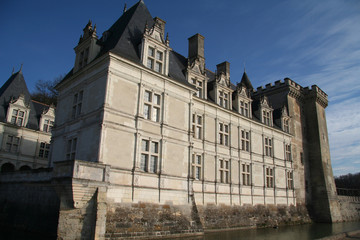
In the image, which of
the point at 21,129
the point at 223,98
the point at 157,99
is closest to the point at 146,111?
the point at 157,99

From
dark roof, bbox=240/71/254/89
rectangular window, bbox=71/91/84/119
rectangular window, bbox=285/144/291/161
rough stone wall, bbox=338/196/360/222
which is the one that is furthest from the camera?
dark roof, bbox=240/71/254/89

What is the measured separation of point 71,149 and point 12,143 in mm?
13802

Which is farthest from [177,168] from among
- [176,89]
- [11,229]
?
[11,229]

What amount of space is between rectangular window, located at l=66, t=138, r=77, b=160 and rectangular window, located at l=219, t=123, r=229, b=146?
36.8 feet

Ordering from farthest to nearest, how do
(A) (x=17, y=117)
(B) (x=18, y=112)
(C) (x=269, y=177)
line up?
1. (B) (x=18, y=112)
2. (A) (x=17, y=117)
3. (C) (x=269, y=177)

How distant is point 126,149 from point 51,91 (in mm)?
34202

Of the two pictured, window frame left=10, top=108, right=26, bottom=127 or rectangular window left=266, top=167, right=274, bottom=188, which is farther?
window frame left=10, top=108, right=26, bottom=127

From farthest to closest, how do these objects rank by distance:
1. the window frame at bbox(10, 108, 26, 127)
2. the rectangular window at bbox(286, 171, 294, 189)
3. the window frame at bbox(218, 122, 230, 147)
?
1. the rectangular window at bbox(286, 171, 294, 189)
2. the window frame at bbox(10, 108, 26, 127)
3. the window frame at bbox(218, 122, 230, 147)

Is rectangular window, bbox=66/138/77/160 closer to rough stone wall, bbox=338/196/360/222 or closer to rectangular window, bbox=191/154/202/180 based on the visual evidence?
rectangular window, bbox=191/154/202/180

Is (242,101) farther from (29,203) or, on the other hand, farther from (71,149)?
(29,203)

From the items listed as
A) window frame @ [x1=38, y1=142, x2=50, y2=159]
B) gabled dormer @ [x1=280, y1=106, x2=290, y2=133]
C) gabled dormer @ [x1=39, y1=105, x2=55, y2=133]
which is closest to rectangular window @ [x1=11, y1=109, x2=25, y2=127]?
gabled dormer @ [x1=39, y1=105, x2=55, y2=133]

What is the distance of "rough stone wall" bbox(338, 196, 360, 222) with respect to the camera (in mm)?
34941

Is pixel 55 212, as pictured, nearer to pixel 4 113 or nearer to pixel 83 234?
pixel 83 234

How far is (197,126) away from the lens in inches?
842
